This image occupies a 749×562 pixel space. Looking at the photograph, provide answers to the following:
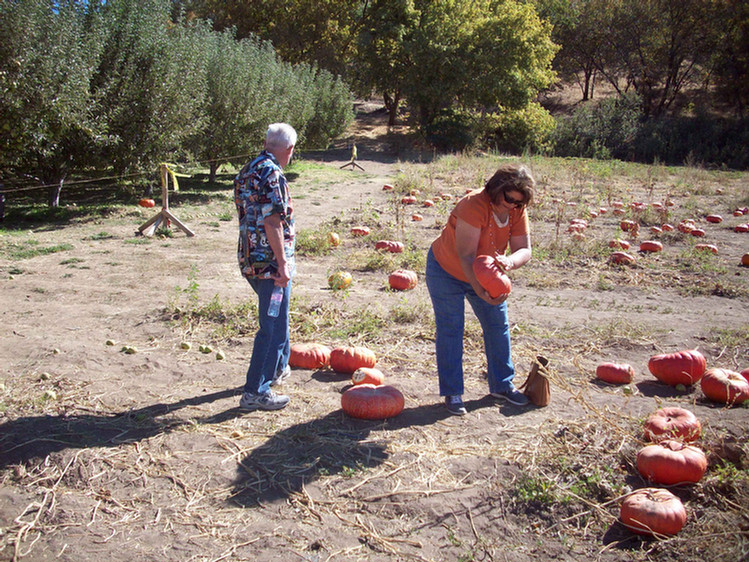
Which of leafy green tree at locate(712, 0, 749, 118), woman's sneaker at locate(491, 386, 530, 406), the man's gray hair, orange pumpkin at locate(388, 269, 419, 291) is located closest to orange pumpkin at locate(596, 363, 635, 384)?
woman's sneaker at locate(491, 386, 530, 406)

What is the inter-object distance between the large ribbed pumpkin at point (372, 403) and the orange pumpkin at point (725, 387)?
2378mm

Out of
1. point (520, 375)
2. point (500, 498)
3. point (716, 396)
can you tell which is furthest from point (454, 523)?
point (716, 396)

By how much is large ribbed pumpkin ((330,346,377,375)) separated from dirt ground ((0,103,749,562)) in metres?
0.13

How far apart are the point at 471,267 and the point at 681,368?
218 cm

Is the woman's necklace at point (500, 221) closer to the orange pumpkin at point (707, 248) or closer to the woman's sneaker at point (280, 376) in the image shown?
the woman's sneaker at point (280, 376)

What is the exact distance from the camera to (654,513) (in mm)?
3068

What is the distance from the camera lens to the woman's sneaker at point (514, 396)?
4551 millimetres

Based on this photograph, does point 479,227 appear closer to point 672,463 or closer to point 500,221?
point 500,221

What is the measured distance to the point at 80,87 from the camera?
10.3 m

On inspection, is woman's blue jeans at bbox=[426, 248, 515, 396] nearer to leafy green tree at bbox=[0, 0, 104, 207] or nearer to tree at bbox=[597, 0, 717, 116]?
leafy green tree at bbox=[0, 0, 104, 207]

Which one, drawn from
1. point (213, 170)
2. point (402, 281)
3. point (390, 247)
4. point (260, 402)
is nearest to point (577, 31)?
point (213, 170)

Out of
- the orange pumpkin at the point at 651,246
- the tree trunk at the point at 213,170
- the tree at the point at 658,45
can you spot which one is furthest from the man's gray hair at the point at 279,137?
the tree at the point at 658,45

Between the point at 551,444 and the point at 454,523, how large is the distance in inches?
38.8

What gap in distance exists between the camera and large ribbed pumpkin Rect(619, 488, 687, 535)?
305 centimetres
